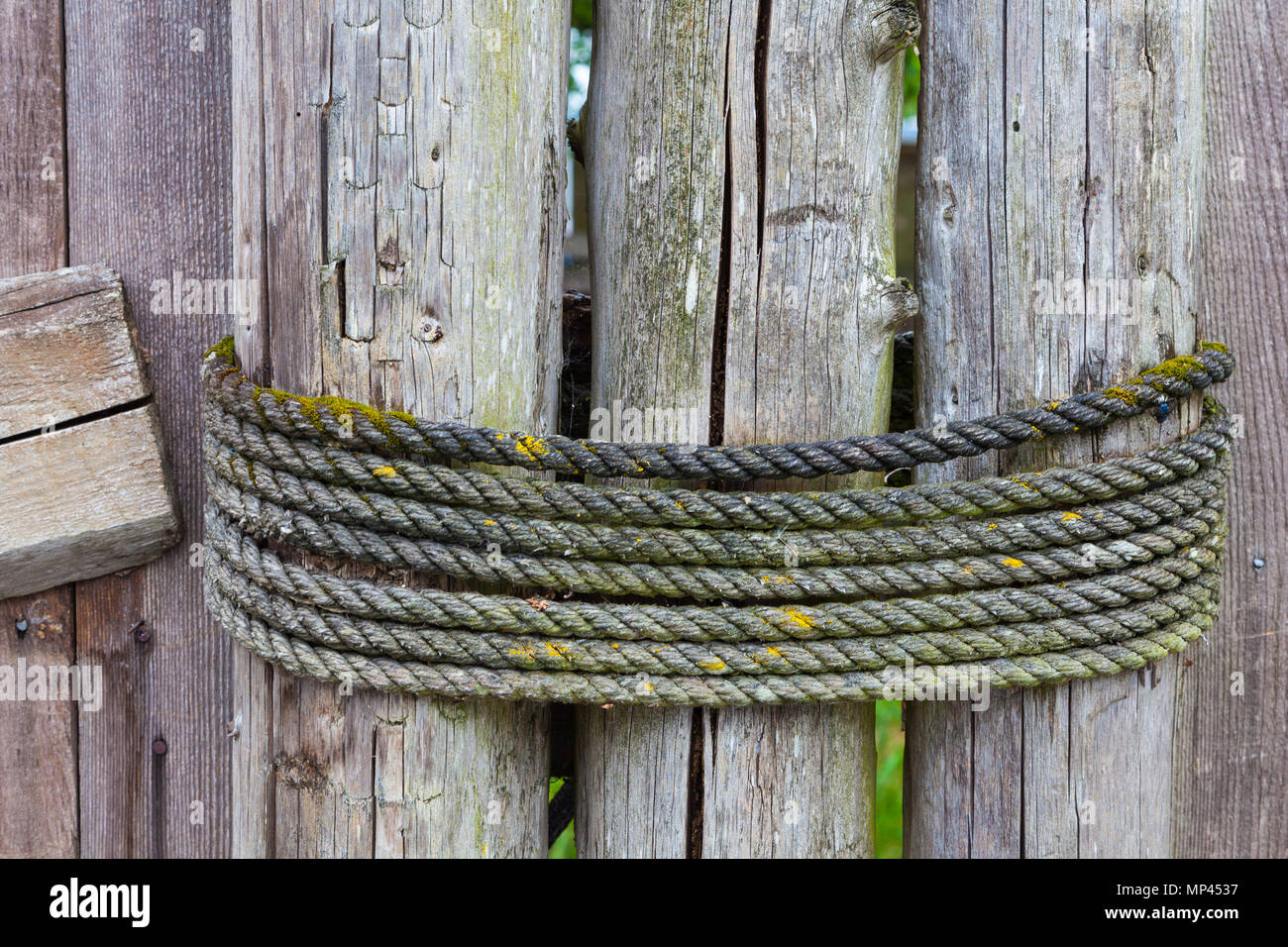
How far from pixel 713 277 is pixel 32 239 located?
120cm

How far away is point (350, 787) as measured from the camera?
48.3 inches

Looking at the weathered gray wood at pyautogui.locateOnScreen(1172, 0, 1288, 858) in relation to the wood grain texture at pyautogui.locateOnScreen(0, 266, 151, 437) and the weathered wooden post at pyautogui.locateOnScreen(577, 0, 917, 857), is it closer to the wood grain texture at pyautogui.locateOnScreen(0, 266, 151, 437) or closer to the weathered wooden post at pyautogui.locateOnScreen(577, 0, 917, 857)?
the weathered wooden post at pyautogui.locateOnScreen(577, 0, 917, 857)

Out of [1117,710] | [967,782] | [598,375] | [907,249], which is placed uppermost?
[907,249]

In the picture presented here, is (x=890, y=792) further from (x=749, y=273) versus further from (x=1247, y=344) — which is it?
(x=749, y=273)

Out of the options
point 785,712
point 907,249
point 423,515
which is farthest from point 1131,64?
point 907,249

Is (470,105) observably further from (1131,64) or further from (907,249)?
(907,249)

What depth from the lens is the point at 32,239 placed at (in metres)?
1.54

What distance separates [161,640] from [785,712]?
43.7 inches

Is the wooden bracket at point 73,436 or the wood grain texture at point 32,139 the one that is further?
the wood grain texture at point 32,139

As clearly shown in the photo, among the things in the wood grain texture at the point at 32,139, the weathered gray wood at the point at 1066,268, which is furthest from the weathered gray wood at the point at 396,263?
the weathered gray wood at the point at 1066,268

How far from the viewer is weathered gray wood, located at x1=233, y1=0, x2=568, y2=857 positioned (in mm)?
1176

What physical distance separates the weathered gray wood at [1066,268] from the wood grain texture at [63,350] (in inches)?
53.0

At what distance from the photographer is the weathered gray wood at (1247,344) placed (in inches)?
65.0

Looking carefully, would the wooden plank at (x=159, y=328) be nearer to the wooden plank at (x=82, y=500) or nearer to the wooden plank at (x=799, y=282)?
the wooden plank at (x=82, y=500)
